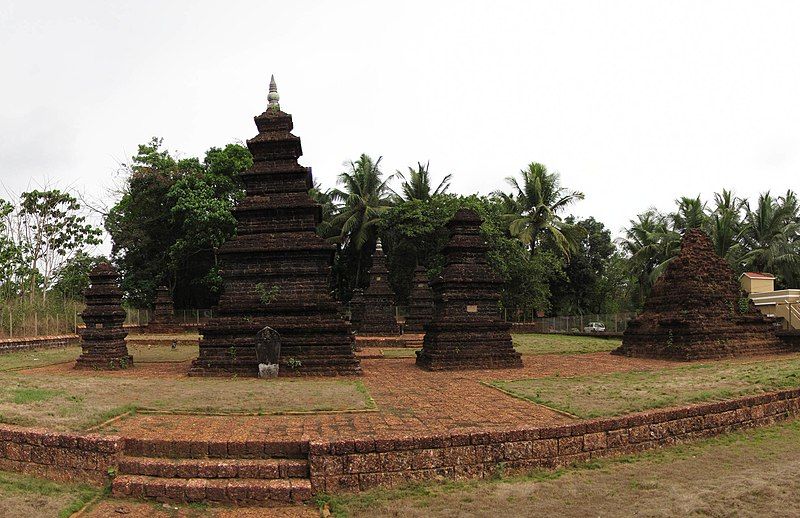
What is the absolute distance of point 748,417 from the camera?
28.6 feet

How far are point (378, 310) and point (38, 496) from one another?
2563 centimetres

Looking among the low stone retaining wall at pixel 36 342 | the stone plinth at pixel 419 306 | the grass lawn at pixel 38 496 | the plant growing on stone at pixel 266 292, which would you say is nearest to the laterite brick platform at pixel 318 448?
the grass lawn at pixel 38 496

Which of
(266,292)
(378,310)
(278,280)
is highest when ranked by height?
(278,280)

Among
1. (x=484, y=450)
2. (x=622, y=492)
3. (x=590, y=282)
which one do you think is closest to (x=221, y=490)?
(x=484, y=450)

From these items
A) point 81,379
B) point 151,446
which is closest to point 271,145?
point 81,379

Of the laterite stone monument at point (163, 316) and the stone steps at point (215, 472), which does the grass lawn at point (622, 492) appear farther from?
the laterite stone monument at point (163, 316)

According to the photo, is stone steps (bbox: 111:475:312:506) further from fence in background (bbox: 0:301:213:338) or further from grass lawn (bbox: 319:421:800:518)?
fence in background (bbox: 0:301:213:338)

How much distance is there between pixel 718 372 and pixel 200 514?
1094 centimetres

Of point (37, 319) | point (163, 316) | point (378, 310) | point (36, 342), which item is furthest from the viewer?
point (163, 316)

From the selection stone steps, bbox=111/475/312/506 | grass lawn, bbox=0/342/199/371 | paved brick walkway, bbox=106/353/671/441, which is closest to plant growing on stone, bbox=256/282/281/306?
paved brick walkway, bbox=106/353/671/441

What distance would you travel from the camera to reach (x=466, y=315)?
1587 cm

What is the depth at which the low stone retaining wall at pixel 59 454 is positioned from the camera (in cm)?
633

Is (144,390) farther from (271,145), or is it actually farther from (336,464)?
(271,145)

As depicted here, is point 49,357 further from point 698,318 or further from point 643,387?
point 698,318
